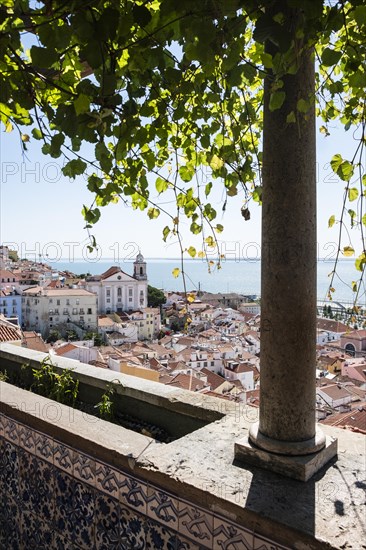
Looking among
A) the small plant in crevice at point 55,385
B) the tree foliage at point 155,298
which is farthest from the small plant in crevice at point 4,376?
the tree foliage at point 155,298

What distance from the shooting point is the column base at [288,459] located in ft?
4.12

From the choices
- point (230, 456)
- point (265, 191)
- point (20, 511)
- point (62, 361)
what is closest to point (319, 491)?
point (230, 456)

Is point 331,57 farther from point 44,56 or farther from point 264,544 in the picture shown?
point 264,544

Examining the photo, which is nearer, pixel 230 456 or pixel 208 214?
pixel 230 456

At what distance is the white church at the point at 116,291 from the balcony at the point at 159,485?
1769 inches

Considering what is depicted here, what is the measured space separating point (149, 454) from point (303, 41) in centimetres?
121

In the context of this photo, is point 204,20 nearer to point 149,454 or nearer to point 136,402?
point 149,454

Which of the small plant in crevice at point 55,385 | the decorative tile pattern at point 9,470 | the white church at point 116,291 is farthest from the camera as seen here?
the white church at point 116,291

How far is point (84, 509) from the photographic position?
1552 mm

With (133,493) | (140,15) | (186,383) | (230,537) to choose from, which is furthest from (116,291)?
(140,15)

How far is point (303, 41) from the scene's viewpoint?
1160 mm

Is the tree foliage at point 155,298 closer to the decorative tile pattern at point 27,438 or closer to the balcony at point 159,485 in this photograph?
the balcony at point 159,485

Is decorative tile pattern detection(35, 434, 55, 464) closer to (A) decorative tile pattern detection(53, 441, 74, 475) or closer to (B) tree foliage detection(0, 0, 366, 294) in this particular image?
(A) decorative tile pattern detection(53, 441, 74, 475)

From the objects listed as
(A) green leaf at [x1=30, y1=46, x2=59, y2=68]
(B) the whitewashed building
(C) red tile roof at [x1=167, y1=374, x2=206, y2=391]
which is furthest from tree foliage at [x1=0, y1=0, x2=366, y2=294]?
(B) the whitewashed building
